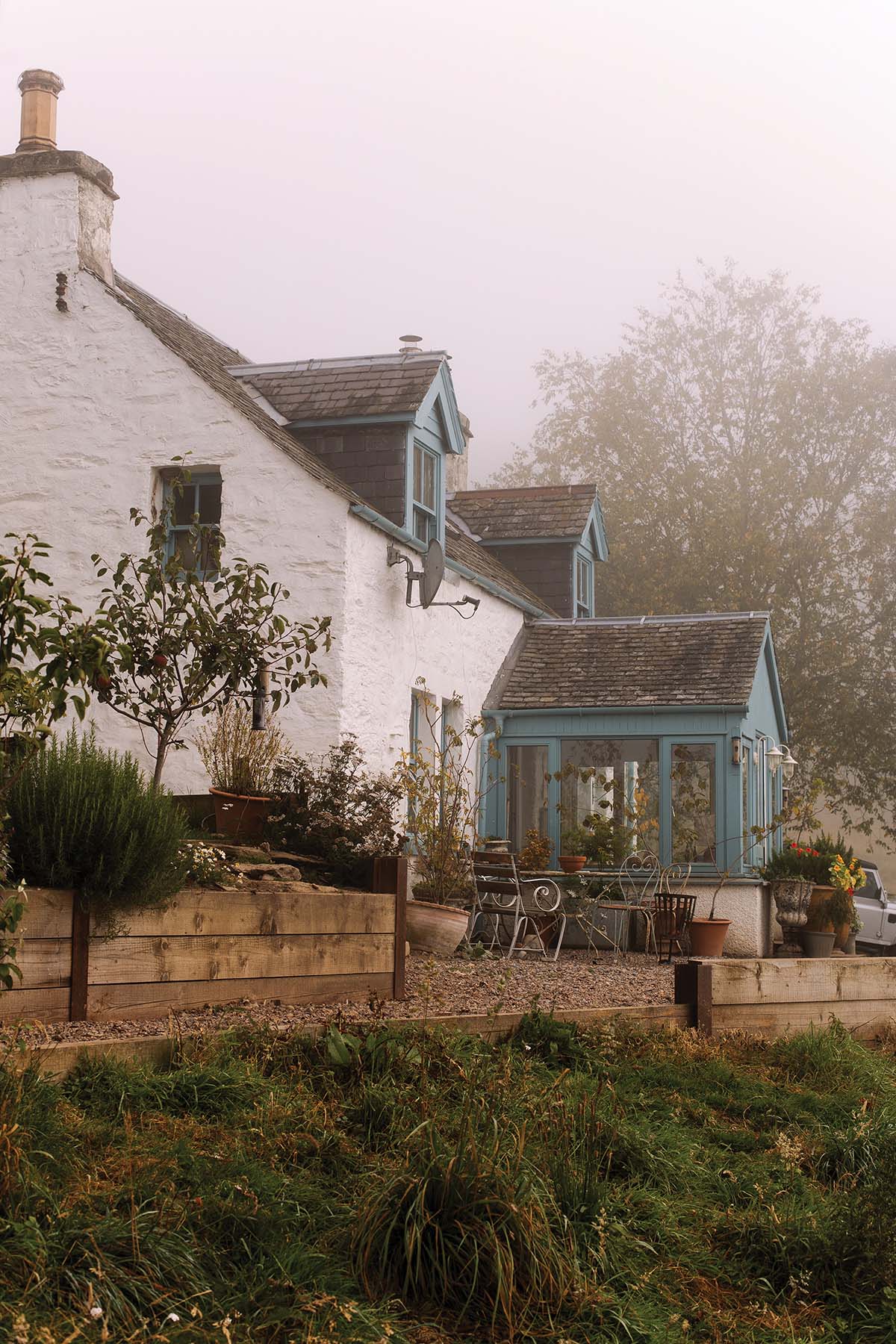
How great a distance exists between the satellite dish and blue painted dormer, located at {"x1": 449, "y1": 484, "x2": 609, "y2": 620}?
7287 millimetres

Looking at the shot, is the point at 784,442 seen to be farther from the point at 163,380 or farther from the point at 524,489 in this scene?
the point at 163,380

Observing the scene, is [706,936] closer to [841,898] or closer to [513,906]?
[513,906]

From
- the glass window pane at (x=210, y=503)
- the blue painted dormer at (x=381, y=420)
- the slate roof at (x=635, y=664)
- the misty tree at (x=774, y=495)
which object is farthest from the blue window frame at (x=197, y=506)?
the misty tree at (x=774, y=495)

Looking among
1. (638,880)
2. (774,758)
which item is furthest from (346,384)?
(774,758)

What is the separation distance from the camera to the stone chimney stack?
1340cm

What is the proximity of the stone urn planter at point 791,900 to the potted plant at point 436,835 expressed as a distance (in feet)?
11.3

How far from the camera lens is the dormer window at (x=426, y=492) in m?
15.2

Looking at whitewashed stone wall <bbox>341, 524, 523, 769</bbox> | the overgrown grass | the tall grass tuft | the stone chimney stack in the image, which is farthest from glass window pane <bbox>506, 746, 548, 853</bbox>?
the tall grass tuft

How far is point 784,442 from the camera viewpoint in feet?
103

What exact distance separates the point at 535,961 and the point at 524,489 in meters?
11.3

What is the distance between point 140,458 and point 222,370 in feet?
7.11

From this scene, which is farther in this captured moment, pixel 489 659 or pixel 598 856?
pixel 489 659

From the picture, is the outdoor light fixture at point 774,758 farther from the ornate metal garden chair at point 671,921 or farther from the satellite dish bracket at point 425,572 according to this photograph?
the satellite dish bracket at point 425,572

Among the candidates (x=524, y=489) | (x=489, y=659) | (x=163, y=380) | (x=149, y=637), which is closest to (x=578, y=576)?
(x=524, y=489)
